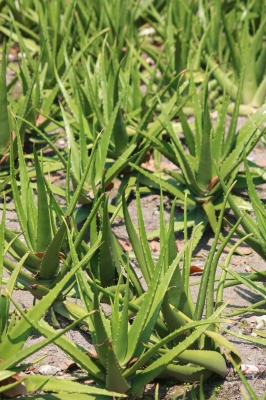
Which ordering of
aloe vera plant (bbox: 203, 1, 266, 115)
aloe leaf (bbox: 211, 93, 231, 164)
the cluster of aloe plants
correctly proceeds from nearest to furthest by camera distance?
1. the cluster of aloe plants
2. aloe leaf (bbox: 211, 93, 231, 164)
3. aloe vera plant (bbox: 203, 1, 266, 115)

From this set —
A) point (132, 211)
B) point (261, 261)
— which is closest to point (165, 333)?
point (261, 261)

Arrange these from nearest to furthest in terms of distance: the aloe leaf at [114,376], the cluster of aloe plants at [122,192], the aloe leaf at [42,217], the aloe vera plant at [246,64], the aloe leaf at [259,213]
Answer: the aloe leaf at [114,376] < the cluster of aloe plants at [122,192] < the aloe leaf at [42,217] < the aloe leaf at [259,213] < the aloe vera plant at [246,64]

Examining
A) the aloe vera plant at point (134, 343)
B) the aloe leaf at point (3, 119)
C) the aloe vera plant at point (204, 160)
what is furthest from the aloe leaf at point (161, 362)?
the aloe leaf at point (3, 119)

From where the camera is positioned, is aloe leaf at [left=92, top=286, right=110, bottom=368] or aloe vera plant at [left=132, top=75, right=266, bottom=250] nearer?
aloe leaf at [left=92, top=286, right=110, bottom=368]

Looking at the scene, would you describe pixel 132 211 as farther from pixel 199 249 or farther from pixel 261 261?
pixel 261 261

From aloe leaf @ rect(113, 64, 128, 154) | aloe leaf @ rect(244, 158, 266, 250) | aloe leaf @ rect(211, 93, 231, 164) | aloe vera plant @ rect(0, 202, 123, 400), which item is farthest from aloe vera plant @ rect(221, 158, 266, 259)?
aloe leaf @ rect(113, 64, 128, 154)

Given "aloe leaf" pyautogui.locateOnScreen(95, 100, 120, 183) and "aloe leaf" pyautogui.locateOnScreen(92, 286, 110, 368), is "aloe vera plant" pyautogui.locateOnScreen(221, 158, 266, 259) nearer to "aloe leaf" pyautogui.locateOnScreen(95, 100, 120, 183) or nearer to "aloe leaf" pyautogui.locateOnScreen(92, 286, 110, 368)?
"aloe leaf" pyautogui.locateOnScreen(95, 100, 120, 183)

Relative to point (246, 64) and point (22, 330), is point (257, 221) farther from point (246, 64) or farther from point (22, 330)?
point (246, 64)

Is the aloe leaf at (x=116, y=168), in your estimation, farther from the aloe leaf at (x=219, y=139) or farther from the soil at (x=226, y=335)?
the aloe leaf at (x=219, y=139)

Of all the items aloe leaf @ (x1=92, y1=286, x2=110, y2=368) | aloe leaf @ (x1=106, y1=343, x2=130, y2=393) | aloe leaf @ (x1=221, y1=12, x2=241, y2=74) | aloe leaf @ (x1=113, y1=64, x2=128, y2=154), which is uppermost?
aloe leaf @ (x1=221, y1=12, x2=241, y2=74)
